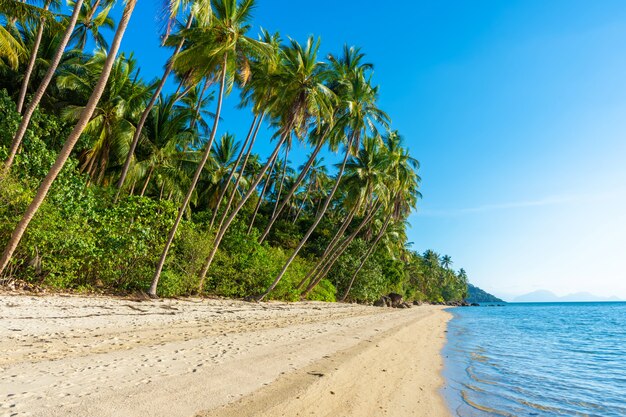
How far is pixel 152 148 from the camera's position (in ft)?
63.4

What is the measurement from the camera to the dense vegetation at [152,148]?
32.4 ft

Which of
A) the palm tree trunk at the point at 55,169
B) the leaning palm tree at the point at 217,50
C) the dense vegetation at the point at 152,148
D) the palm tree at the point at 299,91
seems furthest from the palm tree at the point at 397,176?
the palm tree trunk at the point at 55,169

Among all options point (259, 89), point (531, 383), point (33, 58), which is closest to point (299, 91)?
point (259, 89)

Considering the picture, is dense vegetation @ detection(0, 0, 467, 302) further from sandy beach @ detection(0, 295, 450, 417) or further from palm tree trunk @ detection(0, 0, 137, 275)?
sandy beach @ detection(0, 295, 450, 417)

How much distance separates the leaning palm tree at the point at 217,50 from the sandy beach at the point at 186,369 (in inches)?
228

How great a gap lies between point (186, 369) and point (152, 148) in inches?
687

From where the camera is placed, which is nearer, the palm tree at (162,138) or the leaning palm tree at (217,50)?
the leaning palm tree at (217,50)

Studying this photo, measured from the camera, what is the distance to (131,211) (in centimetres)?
1230

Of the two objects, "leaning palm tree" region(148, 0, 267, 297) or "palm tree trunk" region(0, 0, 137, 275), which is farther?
"leaning palm tree" region(148, 0, 267, 297)

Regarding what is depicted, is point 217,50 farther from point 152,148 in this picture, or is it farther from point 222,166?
point 222,166

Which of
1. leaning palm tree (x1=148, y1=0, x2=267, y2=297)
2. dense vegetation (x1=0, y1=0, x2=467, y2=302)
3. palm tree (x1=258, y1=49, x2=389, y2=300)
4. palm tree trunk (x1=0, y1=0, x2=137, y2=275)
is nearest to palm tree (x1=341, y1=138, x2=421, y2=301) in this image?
dense vegetation (x1=0, y1=0, x2=467, y2=302)

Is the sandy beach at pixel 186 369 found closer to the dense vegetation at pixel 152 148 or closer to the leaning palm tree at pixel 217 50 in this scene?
the dense vegetation at pixel 152 148

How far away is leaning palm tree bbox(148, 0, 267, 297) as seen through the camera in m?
12.9

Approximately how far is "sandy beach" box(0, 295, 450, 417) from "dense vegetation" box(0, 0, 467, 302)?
2.68 metres
